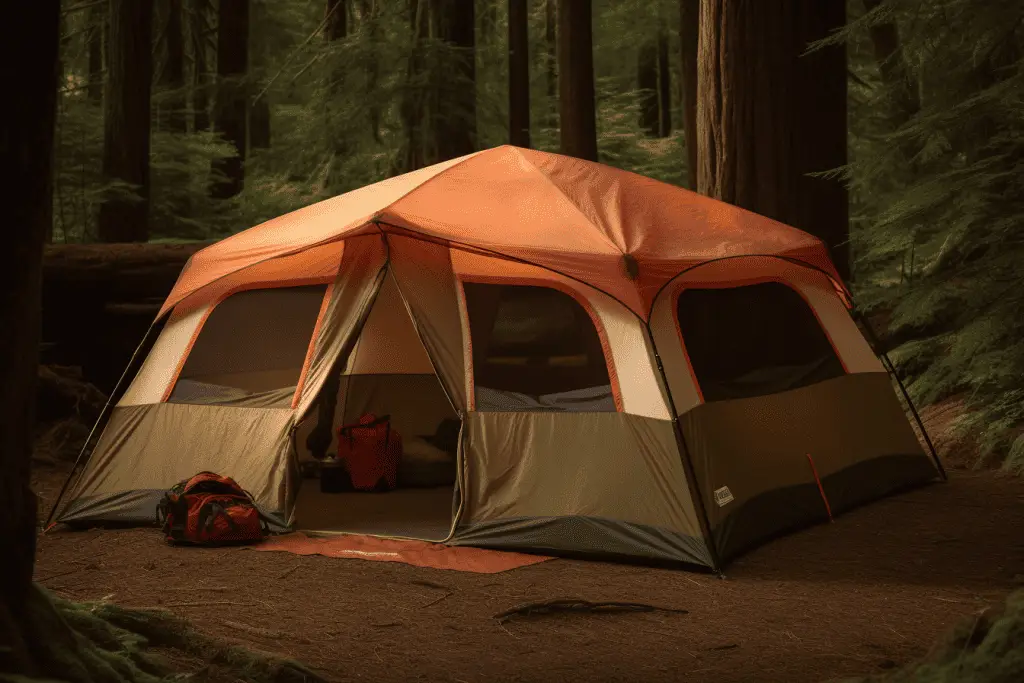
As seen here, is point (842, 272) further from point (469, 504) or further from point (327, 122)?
point (327, 122)

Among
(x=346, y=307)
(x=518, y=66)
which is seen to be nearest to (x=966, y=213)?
(x=346, y=307)

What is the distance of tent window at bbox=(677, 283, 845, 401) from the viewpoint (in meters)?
6.49

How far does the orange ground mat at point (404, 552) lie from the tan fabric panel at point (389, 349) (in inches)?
90.6

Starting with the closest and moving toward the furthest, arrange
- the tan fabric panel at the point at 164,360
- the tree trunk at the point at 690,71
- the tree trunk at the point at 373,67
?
the tan fabric panel at the point at 164,360 → the tree trunk at the point at 373,67 → the tree trunk at the point at 690,71

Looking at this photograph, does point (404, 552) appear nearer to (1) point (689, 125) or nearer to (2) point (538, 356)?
(2) point (538, 356)

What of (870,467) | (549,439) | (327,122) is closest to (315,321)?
(549,439)

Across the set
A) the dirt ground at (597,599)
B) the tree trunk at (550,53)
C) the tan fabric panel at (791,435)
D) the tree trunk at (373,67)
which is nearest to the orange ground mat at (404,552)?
the dirt ground at (597,599)

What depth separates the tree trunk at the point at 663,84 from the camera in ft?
84.9

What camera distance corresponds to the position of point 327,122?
1375 centimetres

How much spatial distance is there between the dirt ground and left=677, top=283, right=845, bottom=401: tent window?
0.95 metres

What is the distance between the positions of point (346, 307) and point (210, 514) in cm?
149

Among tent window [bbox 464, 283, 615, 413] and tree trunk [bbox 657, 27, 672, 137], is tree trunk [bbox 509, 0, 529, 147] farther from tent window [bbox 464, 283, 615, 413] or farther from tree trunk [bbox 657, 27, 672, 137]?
tent window [bbox 464, 283, 615, 413]

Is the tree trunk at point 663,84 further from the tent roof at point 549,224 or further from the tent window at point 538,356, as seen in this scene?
the tent window at point 538,356

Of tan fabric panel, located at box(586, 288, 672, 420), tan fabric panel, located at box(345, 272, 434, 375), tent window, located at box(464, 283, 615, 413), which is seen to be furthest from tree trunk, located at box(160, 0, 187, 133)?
tan fabric panel, located at box(586, 288, 672, 420)
